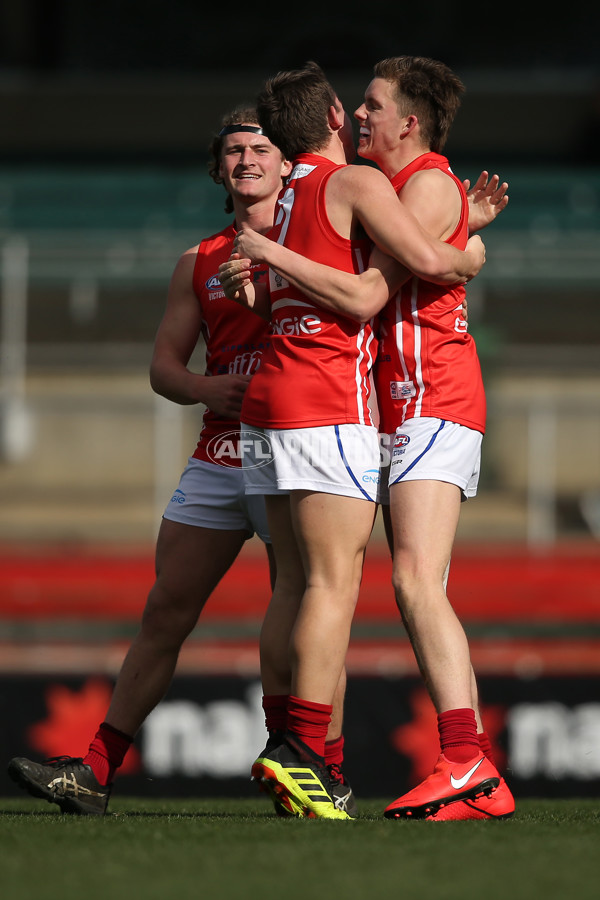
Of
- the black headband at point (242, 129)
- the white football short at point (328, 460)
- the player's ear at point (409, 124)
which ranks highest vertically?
the black headband at point (242, 129)

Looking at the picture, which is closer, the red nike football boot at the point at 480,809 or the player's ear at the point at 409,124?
the red nike football boot at the point at 480,809

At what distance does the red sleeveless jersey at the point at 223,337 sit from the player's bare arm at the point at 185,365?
0.12 feet

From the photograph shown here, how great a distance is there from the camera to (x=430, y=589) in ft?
9.73

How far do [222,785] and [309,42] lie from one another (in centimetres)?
1303

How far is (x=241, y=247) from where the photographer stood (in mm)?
3014

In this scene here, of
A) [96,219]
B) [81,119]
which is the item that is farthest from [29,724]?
[81,119]

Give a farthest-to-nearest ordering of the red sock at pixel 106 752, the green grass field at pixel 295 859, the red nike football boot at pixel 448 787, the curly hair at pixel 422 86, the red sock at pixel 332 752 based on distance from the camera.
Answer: the red sock at pixel 106 752, the red sock at pixel 332 752, the curly hair at pixel 422 86, the red nike football boot at pixel 448 787, the green grass field at pixel 295 859

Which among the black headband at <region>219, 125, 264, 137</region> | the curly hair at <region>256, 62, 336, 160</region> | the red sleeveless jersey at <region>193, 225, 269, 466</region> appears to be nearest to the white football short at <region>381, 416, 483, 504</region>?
the red sleeveless jersey at <region>193, 225, 269, 466</region>

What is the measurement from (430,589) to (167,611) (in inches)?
35.4

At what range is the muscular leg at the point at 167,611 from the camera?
3527mm

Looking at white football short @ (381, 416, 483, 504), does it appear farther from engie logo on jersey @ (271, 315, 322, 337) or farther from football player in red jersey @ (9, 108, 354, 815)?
football player in red jersey @ (9, 108, 354, 815)

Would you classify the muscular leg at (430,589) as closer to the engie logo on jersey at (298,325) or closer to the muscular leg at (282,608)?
the muscular leg at (282,608)

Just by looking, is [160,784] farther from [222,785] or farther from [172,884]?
[172,884]

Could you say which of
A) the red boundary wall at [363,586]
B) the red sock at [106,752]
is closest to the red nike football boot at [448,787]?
the red sock at [106,752]
